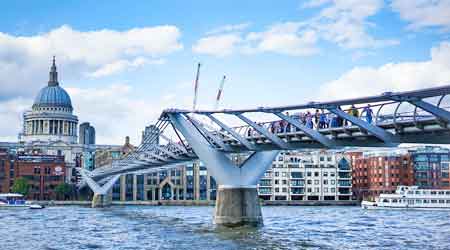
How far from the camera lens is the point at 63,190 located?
143m

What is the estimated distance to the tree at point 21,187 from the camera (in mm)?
136875

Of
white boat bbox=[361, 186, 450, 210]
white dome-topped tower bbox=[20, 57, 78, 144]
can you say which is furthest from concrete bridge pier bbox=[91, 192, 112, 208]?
white dome-topped tower bbox=[20, 57, 78, 144]

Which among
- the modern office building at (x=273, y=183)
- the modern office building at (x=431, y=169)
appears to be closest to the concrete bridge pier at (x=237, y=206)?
the modern office building at (x=431, y=169)

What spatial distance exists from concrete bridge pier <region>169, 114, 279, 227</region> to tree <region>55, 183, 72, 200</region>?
9192cm

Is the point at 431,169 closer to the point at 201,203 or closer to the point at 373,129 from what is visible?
the point at 201,203

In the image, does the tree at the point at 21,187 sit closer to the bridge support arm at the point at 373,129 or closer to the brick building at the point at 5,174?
the brick building at the point at 5,174

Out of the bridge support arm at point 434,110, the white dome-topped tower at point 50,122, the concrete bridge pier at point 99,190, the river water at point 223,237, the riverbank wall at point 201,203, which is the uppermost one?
the white dome-topped tower at point 50,122

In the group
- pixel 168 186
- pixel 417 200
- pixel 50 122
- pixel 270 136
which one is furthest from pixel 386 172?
pixel 270 136

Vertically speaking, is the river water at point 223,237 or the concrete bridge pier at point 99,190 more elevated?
the concrete bridge pier at point 99,190

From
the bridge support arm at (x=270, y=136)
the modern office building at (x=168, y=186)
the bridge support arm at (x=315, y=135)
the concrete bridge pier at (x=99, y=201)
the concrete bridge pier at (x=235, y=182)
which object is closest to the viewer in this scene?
the bridge support arm at (x=315, y=135)

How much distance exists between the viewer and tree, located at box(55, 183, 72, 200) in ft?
468

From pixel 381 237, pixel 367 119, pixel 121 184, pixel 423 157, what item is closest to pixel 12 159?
pixel 121 184

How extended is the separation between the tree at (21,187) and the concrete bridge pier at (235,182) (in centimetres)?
8853

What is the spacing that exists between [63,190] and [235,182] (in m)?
93.6
